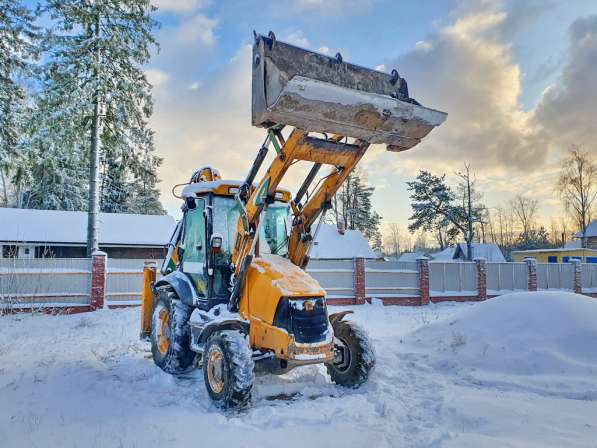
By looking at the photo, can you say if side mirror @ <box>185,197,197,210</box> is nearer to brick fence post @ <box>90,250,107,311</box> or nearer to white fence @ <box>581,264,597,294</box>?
brick fence post @ <box>90,250,107,311</box>

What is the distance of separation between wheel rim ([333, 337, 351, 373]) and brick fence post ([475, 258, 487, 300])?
14155 millimetres

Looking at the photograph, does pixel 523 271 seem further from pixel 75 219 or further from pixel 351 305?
pixel 75 219

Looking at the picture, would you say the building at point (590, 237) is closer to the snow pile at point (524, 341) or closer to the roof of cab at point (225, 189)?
the snow pile at point (524, 341)

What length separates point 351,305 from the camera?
51.1ft

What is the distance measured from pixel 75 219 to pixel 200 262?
2189cm

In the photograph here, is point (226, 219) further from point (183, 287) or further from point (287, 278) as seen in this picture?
point (287, 278)

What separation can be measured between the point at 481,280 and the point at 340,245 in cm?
1401

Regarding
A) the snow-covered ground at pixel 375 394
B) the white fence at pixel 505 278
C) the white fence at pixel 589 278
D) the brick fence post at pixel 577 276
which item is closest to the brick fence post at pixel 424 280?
the white fence at pixel 505 278

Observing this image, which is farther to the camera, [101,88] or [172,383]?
[101,88]

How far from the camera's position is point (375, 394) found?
521 centimetres

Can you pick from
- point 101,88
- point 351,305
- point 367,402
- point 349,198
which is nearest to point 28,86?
point 101,88

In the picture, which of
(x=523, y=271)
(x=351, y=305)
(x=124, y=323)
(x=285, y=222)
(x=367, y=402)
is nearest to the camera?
(x=367, y=402)

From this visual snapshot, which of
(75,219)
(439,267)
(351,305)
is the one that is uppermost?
(75,219)

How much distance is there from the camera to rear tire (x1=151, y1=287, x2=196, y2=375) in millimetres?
5660
